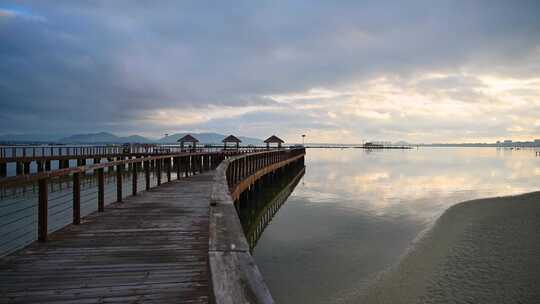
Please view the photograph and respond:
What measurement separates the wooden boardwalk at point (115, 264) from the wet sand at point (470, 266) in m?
3.33

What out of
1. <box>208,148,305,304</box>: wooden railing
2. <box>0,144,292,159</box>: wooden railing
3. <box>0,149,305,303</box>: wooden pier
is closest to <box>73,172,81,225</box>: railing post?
<box>0,149,305,303</box>: wooden pier

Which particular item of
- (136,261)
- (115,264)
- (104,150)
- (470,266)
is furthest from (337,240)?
(104,150)

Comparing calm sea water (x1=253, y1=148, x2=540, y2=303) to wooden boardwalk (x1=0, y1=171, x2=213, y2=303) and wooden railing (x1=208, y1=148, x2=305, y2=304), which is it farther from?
wooden railing (x1=208, y1=148, x2=305, y2=304)

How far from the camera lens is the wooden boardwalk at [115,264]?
2619 mm

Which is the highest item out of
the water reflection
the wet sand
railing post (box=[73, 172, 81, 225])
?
railing post (box=[73, 172, 81, 225])

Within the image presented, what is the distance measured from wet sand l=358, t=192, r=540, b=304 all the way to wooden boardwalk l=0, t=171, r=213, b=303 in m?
3.33

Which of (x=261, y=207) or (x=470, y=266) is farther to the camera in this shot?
(x=261, y=207)

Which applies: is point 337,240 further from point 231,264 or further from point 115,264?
point 231,264

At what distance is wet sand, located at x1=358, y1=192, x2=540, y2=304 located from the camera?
16.4 feet

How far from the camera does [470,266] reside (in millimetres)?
6113

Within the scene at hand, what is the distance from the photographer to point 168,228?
4746 mm

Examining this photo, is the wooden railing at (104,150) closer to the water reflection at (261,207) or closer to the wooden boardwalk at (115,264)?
the water reflection at (261,207)

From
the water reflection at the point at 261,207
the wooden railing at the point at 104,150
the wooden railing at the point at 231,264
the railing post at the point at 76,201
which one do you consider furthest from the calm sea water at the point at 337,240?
the wooden railing at the point at 104,150

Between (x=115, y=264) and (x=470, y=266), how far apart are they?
21.5 ft
